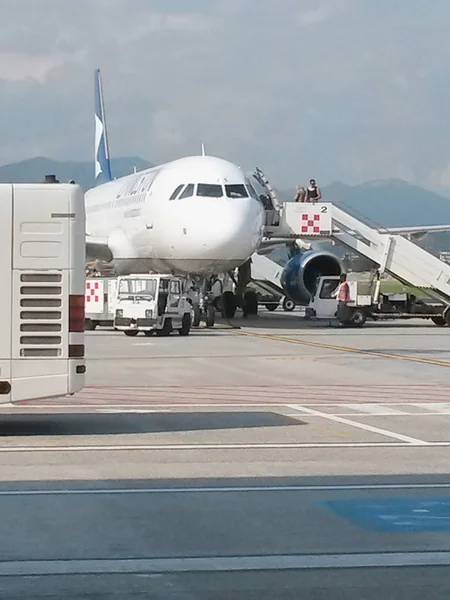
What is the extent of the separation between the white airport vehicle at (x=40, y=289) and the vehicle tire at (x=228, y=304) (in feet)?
94.0

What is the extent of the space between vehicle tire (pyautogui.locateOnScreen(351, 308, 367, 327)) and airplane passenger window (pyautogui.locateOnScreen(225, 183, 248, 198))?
20.1 feet

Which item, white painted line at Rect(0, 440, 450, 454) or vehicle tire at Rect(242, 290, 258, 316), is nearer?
white painted line at Rect(0, 440, 450, 454)

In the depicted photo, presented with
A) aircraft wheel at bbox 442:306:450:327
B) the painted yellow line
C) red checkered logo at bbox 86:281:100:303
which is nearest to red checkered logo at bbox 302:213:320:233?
aircraft wheel at bbox 442:306:450:327

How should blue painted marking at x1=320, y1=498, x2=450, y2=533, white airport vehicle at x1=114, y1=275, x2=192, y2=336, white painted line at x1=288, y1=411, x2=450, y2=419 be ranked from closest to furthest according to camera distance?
blue painted marking at x1=320, y1=498, x2=450, y2=533, white painted line at x1=288, y1=411, x2=450, y2=419, white airport vehicle at x1=114, y1=275, x2=192, y2=336

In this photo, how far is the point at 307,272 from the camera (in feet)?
135

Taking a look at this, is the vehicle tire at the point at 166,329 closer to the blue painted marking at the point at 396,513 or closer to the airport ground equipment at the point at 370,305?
the airport ground equipment at the point at 370,305

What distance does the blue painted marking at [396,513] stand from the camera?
292 inches

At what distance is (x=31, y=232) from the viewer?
11.1m

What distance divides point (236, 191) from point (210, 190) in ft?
2.32

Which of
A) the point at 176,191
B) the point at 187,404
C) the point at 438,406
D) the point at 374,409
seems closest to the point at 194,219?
the point at 176,191

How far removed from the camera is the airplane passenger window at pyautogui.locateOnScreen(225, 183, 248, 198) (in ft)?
103

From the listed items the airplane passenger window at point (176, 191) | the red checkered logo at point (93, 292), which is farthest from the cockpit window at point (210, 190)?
the red checkered logo at point (93, 292)

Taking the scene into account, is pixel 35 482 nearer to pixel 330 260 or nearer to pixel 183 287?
pixel 183 287

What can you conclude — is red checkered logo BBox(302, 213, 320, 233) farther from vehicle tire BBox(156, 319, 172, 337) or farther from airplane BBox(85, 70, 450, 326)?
vehicle tire BBox(156, 319, 172, 337)
